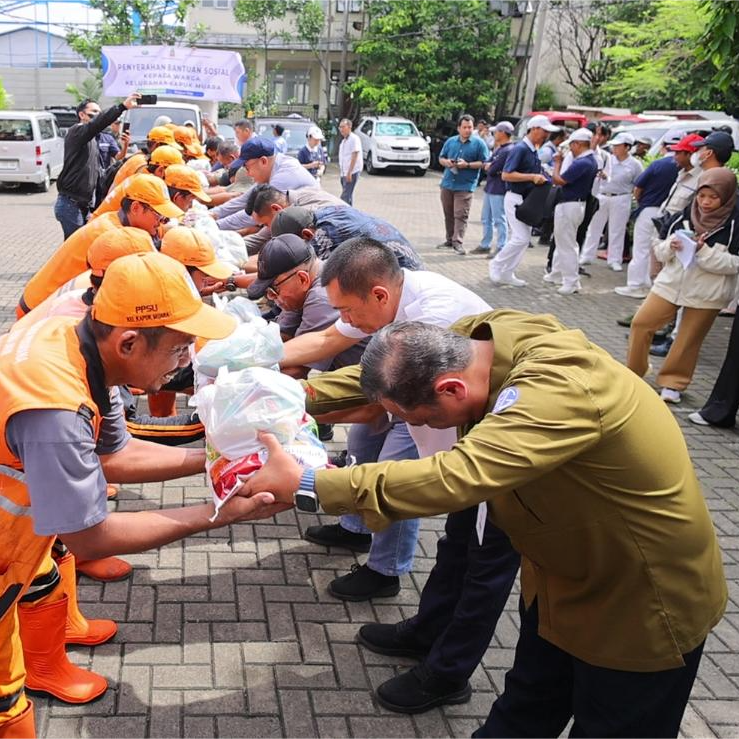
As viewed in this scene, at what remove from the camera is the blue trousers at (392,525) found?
3.41 metres

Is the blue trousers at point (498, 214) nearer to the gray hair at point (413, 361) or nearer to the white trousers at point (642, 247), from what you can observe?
the white trousers at point (642, 247)

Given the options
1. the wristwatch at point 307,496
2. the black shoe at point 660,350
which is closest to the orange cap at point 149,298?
the wristwatch at point 307,496

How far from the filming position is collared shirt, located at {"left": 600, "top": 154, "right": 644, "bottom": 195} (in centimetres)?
1093

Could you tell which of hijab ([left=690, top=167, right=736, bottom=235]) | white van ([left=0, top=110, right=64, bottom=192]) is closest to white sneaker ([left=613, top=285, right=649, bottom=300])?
hijab ([left=690, top=167, right=736, bottom=235])

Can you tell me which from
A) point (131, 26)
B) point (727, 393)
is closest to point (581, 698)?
point (727, 393)

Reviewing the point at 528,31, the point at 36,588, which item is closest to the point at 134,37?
the point at 528,31

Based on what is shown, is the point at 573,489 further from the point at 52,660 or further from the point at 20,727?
the point at 52,660

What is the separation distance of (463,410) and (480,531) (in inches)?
19.6

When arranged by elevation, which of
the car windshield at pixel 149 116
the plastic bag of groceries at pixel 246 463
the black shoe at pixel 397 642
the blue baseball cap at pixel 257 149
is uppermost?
the blue baseball cap at pixel 257 149

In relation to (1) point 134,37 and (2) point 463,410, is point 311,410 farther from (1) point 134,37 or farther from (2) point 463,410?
(1) point 134,37

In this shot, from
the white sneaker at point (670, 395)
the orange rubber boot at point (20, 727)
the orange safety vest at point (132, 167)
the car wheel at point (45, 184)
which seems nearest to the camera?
the orange rubber boot at point (20, 727)

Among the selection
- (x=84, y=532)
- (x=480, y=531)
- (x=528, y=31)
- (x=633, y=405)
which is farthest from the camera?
(x=528, y=31)

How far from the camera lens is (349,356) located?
3.94 meters

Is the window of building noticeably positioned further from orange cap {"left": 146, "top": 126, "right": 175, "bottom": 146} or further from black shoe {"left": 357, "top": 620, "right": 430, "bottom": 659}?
black shoe {"left": 357, "top": 620, "right": 430, "bottom": 659}
